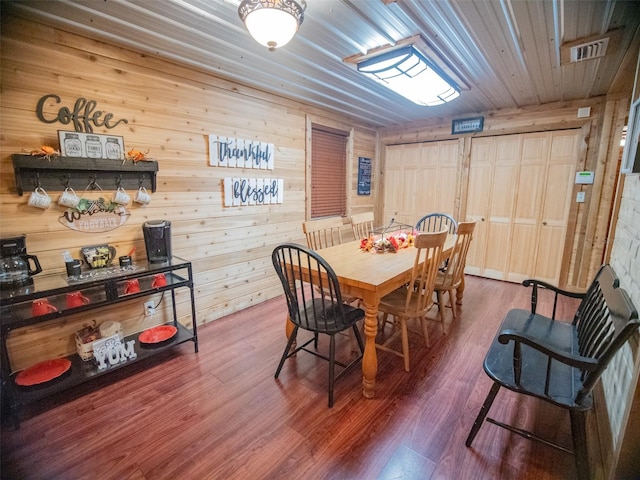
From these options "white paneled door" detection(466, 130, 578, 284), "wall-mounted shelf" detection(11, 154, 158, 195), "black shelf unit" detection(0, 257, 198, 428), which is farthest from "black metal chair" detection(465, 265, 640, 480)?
"wall-mounted shelf" detection(11, 154, 158, 195)

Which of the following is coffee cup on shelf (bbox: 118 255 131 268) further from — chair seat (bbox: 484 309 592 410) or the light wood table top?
chair seat (bbox: 484 309 592 410)

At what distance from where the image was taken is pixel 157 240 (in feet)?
7.41

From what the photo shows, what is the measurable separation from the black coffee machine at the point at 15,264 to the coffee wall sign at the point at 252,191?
1.48 m

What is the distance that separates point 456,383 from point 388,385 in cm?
47

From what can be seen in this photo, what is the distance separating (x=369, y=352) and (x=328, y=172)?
2893 millimetres

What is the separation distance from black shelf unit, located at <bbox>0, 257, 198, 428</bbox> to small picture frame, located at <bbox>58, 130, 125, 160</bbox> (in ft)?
2.61

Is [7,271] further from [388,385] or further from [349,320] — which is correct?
[388,385]

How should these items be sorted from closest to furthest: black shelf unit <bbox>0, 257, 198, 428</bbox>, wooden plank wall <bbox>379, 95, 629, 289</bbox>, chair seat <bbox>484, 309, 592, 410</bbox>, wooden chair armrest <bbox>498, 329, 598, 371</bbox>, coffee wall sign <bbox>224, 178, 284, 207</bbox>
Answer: wooden chair armrest <bbox>498, 329, 598, 371</bbox> → chair seat <bbox>484, 309, 592, 410</bbox> → black shelf unit <bbox>0, 257, 198, 428</bbox> → coffee wall sign <bbox>224, 178, 284, 207</bbox> → wooden plank wall <bbox>379, 95, 629, 289</bbox>

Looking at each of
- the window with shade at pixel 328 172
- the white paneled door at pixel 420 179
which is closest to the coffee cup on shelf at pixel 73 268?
the window with shade at pixel 328 172

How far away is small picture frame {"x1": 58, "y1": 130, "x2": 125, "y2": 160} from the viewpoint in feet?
6.31

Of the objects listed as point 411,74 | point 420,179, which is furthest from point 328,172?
point 411,74

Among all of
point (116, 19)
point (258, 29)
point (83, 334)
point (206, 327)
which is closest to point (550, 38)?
point (258, 29)

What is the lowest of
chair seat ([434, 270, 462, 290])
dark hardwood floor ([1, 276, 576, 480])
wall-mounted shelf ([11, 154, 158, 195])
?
dark hardwood floor ([1, 276, 576, 480])

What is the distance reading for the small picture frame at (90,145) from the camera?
192 cm
